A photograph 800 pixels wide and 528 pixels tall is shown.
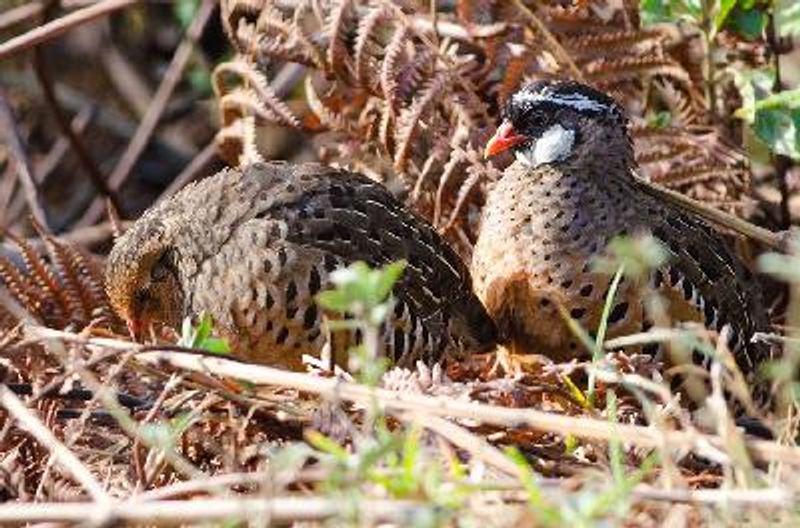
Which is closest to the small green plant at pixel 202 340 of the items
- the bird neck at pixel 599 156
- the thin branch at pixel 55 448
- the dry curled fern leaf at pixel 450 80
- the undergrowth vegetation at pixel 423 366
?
the undergrowth vegetation at pixel 423 366

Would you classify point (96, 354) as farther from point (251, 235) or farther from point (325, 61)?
point (325, 61)

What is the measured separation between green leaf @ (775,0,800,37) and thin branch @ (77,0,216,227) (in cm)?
284

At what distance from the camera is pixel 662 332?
340 cm

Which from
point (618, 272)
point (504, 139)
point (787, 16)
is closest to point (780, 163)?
point (787, 16)

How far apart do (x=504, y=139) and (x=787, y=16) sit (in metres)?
0.88

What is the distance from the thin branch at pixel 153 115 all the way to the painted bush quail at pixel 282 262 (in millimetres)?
2411

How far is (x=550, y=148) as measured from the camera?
5.33 m

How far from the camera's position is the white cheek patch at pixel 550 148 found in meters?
5.32

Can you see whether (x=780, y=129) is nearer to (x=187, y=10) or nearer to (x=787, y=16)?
(x=787, y=16)

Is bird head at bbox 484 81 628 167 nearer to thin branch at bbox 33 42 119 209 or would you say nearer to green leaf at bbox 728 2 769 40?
green leaf at bbox 728 2 769 40

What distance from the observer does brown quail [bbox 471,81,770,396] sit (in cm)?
507

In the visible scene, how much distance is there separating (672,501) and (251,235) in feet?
6.93

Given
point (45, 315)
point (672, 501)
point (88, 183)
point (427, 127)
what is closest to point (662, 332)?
point (672, 501)

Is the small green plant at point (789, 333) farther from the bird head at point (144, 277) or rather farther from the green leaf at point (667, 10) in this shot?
the bird head at point (144, 277)
